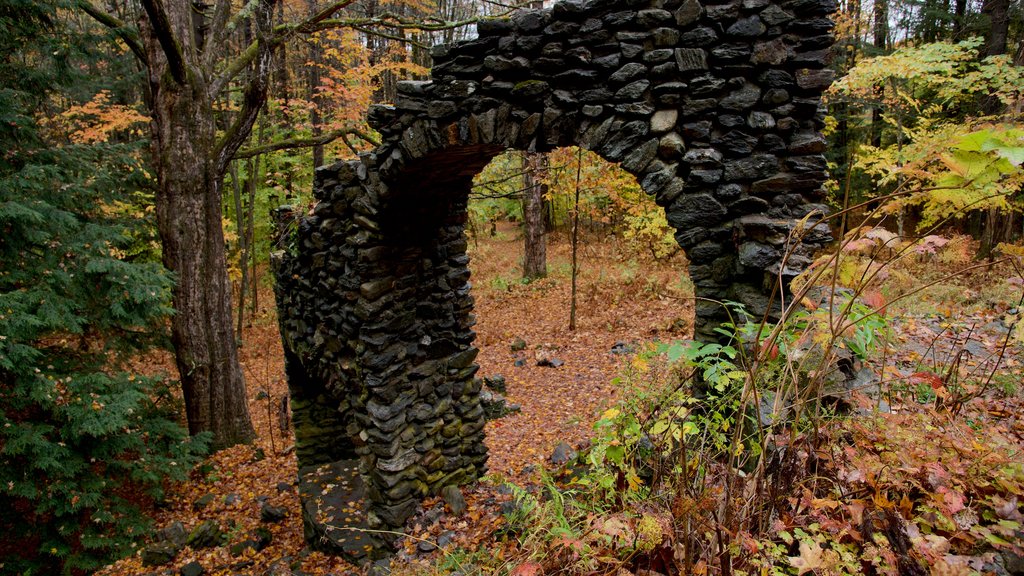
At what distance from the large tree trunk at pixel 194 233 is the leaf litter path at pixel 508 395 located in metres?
1.00

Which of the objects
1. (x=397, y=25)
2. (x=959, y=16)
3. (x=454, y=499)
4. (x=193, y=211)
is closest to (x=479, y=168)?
(x=397, y=25)

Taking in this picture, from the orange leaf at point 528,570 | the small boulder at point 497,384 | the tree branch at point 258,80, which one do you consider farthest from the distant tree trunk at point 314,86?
the orange leaf at point 528,570

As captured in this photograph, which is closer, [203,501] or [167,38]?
[167,38]

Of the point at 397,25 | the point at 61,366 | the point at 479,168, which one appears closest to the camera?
the point at 479,168

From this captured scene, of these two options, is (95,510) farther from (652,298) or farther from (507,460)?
(652,298)

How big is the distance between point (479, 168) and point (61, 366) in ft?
18.8

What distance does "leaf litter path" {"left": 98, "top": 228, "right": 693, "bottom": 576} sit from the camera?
5863 millimetres

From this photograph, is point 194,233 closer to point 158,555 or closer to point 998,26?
point 158,555

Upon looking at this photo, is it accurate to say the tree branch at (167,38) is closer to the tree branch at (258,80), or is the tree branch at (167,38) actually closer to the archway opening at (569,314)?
the tree branch at (258,80)

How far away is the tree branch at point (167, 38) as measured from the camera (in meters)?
5.87

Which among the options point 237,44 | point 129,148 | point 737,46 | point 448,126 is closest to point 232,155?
point 129,148

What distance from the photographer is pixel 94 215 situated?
24.0 feet

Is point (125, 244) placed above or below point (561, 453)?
above

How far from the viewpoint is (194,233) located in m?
7.25
